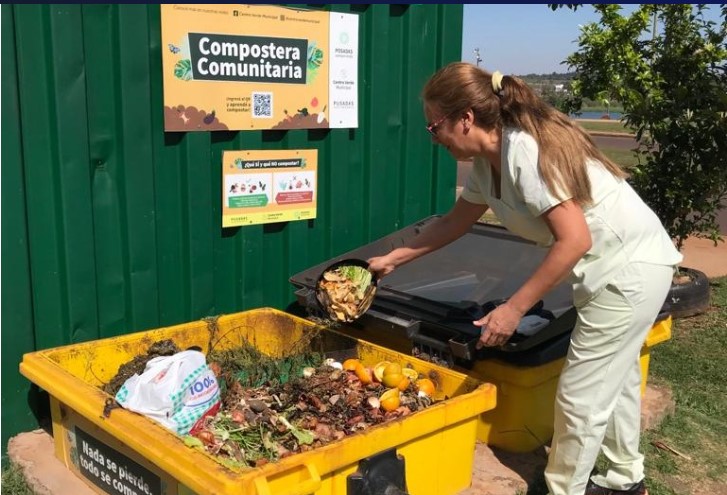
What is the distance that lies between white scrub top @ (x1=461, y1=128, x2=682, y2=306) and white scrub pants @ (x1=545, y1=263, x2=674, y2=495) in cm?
5

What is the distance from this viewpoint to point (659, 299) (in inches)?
120

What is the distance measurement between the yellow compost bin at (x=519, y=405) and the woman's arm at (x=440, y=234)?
24.3 inches

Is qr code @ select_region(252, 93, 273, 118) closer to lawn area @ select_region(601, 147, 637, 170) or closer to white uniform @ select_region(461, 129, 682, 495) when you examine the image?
white uniform @ select_region(461, 129, 682, 495)

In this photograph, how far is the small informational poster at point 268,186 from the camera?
4160mm

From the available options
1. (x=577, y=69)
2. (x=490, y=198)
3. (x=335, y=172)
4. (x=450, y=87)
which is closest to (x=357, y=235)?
(x=335, y=172)

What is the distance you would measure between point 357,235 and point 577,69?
10.9 ft

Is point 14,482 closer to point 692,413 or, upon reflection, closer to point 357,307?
point 357,307

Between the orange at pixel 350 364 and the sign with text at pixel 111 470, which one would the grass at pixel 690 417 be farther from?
the sign with text at pixel 111 470

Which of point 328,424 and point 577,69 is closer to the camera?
point 328,424

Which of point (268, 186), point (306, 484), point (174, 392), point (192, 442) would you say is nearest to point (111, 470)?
point (174, 392)

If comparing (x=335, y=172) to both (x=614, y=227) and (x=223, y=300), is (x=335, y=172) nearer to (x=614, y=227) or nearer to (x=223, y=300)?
(x=223, y=300)

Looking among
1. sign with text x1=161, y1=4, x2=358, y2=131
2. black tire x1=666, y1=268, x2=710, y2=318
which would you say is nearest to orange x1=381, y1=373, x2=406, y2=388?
sign with text x1=161, y1=4, x2=358, y2=131

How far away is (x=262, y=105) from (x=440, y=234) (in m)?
1.29

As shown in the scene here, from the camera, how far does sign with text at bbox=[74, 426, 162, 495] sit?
291 cm
